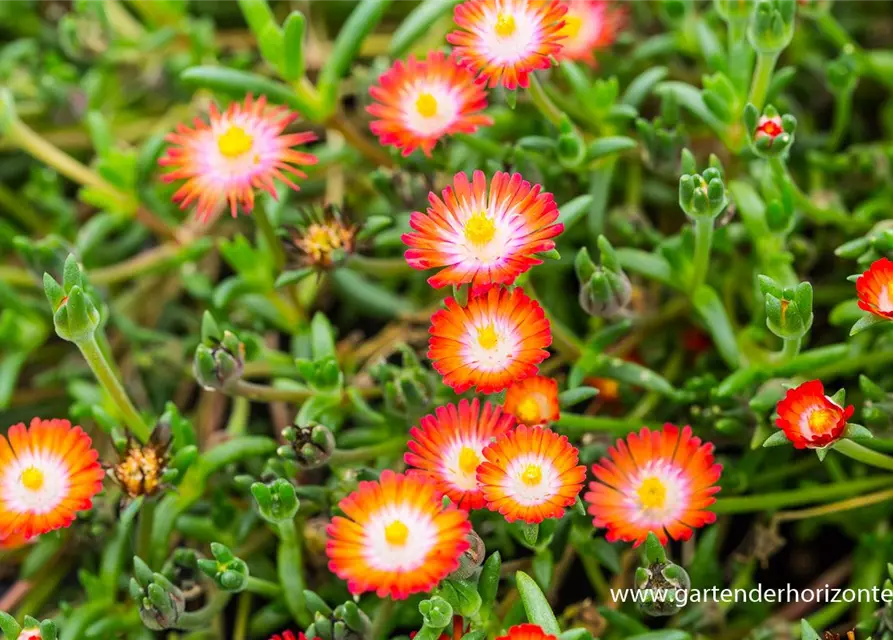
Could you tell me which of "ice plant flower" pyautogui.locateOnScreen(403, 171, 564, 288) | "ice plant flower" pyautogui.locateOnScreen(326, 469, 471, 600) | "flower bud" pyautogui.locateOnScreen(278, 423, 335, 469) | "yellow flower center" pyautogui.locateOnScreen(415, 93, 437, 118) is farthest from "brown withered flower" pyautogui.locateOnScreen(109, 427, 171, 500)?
"yellow flower center" pyautogui.locateOnScreen(415, 93, 437, 118)

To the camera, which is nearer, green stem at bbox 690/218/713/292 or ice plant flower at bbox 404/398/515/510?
ice plant flower at bbox 404/398/515/510

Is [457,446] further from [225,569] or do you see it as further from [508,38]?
[508,38]

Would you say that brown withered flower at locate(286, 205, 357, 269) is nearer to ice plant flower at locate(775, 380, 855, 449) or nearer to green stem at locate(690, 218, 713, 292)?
green stem at locate(690, 218, 713, 292)

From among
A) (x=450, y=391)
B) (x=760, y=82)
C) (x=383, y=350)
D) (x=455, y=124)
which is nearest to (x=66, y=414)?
(x=383, y=350)

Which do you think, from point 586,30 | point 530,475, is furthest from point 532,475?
point 586,30

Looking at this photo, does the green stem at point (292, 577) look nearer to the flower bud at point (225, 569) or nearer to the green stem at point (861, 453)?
the flower bud at point (225, 569)

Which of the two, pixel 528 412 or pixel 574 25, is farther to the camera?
pixel 574 25

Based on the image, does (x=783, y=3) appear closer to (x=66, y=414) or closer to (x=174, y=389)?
(x=174, y=389)
